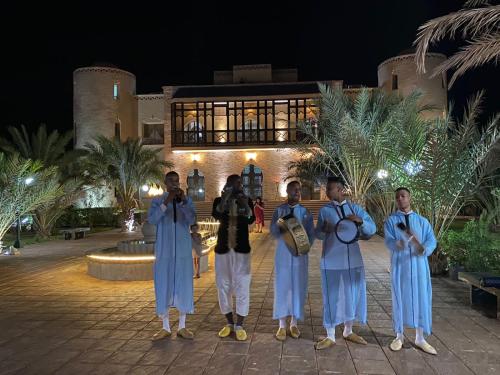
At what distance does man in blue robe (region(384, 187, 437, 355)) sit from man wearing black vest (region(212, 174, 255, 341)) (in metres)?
1.55

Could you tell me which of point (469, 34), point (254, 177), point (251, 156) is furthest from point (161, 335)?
point (254, 177)

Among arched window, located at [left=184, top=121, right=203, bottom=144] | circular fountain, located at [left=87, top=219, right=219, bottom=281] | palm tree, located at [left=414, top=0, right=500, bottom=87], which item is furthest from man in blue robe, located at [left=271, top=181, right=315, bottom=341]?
arched window, located at [left=184, top=121, right=203, bottom=144]

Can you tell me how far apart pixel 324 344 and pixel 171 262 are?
1.87 metres

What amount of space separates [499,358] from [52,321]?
520 centimetres

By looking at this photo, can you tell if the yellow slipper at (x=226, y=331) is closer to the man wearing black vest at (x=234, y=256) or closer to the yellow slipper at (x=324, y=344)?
the man wearing black vest at (x=234, y=256)

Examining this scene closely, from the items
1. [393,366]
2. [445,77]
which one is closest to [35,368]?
[393,366]

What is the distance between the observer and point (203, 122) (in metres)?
33.5

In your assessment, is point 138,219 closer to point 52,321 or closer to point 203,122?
point 203,122

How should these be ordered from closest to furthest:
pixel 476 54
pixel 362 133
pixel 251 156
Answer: pixel 476 54
pixel 362 133
pixel 251 156

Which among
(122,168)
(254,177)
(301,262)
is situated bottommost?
(301,262)

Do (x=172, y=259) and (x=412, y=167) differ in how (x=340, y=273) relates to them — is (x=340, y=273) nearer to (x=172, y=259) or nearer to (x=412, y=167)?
(x=172, y=259)

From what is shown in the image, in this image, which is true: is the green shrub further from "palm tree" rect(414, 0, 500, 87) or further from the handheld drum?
the handheld drum

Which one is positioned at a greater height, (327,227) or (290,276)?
(327,227)

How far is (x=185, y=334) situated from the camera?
15.9 feet
